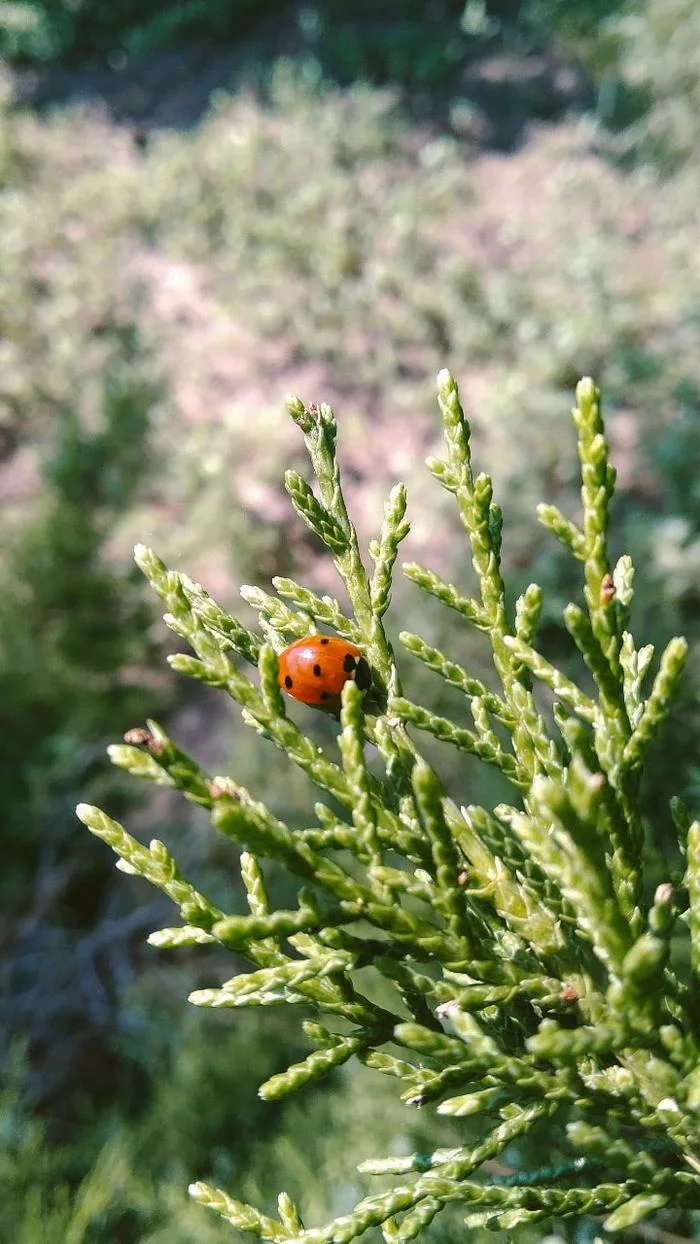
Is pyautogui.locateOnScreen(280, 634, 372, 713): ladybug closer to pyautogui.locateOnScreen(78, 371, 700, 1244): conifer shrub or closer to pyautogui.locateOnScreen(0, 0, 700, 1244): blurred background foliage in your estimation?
pyautogui.locateOnScreen(78, 371, 700, 1244): conifer shrub

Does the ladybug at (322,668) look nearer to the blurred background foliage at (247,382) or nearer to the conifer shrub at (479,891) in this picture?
the conifer shrub at (479,891)

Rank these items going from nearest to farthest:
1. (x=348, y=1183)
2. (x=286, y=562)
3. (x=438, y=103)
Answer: (x=348, y=1183) → (x=286, y=562) → (x=438, y=103)

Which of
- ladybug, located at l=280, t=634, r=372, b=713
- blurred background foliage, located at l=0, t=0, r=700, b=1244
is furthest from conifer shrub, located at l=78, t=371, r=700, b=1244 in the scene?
blurred background foliage, located at l=0, t=0, r=700, b=1244

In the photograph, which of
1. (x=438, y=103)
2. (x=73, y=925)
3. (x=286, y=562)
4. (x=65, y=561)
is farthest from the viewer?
(x=438, y=103)

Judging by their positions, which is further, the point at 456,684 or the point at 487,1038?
the point at 456,684

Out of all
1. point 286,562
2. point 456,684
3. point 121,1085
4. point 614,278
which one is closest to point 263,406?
point 286,562

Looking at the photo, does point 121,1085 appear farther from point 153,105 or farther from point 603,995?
point 153,105

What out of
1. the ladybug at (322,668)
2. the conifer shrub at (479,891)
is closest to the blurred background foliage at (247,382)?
the conifer shrub at (479,891)

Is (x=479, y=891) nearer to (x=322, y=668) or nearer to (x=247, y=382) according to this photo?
(x=322, y=668)
